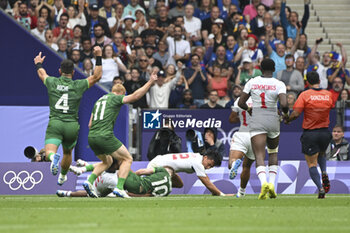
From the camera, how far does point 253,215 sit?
9.98 meters

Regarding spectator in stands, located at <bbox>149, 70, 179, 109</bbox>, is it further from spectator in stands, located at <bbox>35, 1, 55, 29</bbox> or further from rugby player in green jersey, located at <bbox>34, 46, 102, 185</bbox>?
rugby player in green jersey, located at <bbox>34, 46, 102, 185</bbox>

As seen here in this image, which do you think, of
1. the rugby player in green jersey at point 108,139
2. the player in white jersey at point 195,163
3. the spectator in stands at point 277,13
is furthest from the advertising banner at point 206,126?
the spectator in stands at point 277,13

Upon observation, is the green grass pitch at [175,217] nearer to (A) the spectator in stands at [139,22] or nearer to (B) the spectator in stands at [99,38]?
(B) the spectator in stands at [99,38]

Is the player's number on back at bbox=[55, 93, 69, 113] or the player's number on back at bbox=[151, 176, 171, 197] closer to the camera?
the player's number on back at bbox=[55, 93, 69, 113]

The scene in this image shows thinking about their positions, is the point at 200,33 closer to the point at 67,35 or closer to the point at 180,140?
the point at 67,35

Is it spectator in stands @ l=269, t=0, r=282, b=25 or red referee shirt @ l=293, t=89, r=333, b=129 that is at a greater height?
spectator in stands @ l=269, t=0, r=282, b=25

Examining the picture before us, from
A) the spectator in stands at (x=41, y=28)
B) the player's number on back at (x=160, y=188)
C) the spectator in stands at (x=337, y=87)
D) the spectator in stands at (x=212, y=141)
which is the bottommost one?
the player's number on back at (x=160, y=188)

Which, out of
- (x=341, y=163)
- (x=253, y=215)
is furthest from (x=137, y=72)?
(x=253, y=215)

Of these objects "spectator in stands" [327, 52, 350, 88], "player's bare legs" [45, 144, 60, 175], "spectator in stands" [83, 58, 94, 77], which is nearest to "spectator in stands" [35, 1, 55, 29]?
"spectator in stands" [83, 58, 94, 77]

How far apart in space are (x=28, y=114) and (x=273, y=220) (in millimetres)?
11514

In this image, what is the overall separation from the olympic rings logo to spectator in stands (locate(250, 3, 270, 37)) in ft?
28.5

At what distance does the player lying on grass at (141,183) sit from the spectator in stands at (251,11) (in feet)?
32.1

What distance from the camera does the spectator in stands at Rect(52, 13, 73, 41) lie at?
72.9 ft

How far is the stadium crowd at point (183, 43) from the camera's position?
21.2 metres
